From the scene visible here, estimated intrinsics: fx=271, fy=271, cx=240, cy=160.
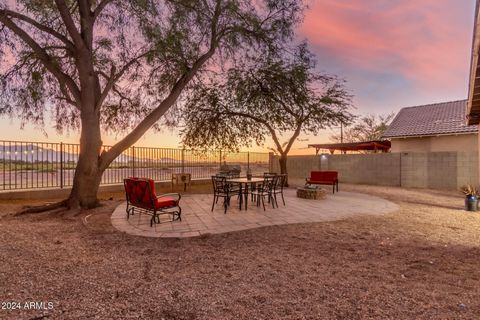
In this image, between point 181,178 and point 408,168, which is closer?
point 181,178

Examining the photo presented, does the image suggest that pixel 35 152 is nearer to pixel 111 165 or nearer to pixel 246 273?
pixel 111 165

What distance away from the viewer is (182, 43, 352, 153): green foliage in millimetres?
11430

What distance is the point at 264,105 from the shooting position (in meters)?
12.6

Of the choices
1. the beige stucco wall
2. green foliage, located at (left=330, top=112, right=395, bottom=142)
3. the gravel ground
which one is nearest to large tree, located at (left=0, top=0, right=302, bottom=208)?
the gravel ground

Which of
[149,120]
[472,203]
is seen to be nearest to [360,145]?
[472,203]

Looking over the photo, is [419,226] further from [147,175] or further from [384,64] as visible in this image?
[147,175]

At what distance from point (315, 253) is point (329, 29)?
26.2 feet

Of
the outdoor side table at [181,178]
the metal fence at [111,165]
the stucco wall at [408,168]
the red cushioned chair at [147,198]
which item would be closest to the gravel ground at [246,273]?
the red cushioned chair at [147,198]

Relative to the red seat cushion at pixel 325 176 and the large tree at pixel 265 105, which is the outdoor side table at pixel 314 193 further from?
the large tree at pixel 265 105

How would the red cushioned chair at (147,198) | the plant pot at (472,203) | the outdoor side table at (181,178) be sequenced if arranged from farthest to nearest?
the outdoor side table at (181,178) → the plant pot at (472,203) → the red cushioned chair at (147,198)

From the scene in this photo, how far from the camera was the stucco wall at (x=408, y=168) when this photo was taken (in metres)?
12.2

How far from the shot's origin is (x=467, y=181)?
12109mm

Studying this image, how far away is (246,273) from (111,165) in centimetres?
885

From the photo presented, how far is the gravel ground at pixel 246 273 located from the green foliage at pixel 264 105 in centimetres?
766
